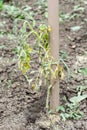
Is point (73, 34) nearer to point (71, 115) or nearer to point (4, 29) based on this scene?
point (4, 29)

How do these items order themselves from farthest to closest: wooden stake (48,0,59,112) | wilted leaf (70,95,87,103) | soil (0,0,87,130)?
wilted leaf (70,95,87,103) → soil (0,0,87,130) → wooden stake (48,0,59,112)

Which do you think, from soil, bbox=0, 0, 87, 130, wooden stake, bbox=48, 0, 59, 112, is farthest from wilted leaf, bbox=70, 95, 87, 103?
wooden stake, bbox=48, 0, 59, 112

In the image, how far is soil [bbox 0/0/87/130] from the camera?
1829mm

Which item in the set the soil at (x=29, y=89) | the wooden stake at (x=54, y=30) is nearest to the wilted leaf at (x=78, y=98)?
the soil at (x=29, y=89)

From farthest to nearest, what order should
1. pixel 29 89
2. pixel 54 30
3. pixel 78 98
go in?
pixel 29 89 → pixel 78 98 → pixel 54 30

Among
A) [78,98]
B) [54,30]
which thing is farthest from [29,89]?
[54,30]

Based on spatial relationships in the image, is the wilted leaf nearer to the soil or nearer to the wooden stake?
the soil

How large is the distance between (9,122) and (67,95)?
1.16ft

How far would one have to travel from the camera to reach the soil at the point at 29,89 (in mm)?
1829

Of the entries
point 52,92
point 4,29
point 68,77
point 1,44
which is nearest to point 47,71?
point 52,92

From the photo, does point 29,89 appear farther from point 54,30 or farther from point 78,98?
point 54,30

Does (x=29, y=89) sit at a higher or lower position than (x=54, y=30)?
lower

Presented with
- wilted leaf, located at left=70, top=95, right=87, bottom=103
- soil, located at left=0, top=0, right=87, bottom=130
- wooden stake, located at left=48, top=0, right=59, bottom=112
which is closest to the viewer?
wooden stake, located at left=48, top=0, right=59, bottom=112

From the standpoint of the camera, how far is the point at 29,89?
2.07 meters
